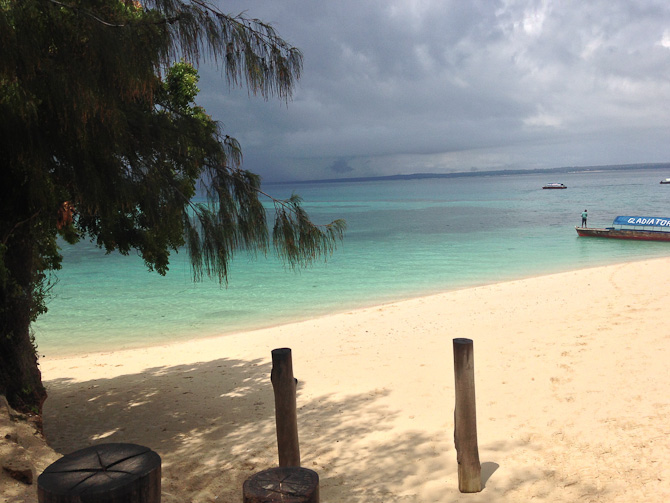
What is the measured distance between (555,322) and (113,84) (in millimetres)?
9799

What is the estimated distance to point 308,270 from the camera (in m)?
25.9

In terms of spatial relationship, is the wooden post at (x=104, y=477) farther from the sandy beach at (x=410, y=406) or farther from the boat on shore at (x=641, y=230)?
the boat on shore at (x=641, y=230)

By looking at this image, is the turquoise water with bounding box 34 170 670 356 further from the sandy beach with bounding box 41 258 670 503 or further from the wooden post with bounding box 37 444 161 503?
the wooden post with bounding box 37 444 161 503

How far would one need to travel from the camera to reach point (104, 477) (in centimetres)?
212

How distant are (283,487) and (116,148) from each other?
341 cm

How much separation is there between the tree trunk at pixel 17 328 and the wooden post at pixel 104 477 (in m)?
4.24

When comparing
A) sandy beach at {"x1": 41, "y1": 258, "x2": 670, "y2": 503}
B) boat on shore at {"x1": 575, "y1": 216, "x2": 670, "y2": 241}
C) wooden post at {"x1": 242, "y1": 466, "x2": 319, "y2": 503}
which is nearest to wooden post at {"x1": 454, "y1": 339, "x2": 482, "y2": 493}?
sandy beach at {"x1": 41, "y1": 258, "x2": 670, "y2": 503}

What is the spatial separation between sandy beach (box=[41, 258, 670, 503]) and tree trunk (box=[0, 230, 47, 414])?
1.08 metres

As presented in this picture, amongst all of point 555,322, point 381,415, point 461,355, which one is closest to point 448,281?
point 555,322

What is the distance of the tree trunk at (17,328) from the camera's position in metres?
5.83

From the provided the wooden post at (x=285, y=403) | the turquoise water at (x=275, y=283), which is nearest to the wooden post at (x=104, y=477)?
the wooden post at (x=285, y=403)

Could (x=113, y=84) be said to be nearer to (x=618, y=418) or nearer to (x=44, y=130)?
(x=44, y=130)

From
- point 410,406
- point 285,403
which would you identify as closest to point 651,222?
point 410,406

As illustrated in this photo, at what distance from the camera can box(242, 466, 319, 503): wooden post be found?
7.95 ft
